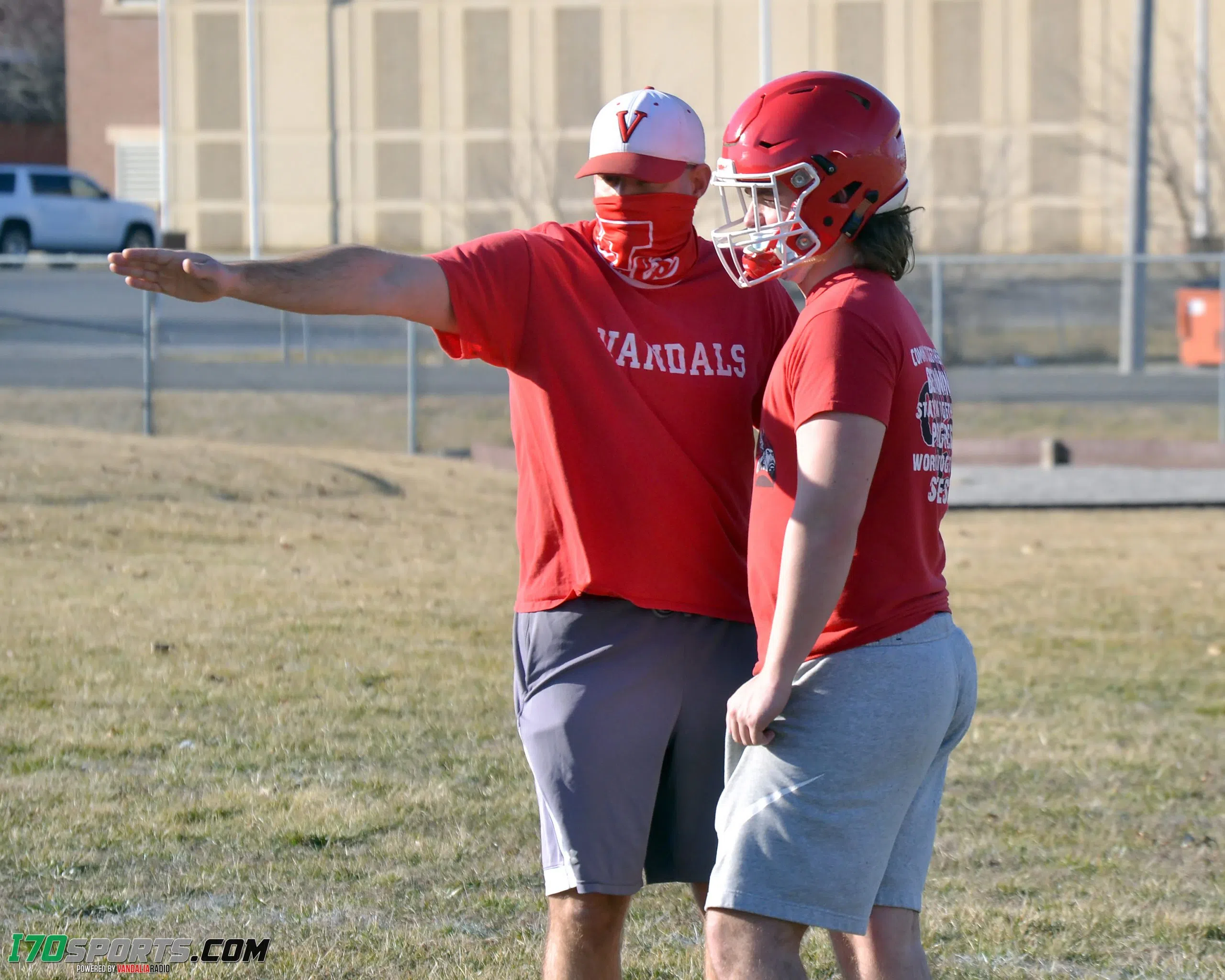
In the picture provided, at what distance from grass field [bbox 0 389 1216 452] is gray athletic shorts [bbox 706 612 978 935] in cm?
1591

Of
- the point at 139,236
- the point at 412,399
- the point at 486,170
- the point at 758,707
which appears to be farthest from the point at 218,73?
the point at 758,707

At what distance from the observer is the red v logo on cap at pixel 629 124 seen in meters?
3.31

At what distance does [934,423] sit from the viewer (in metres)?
2.83

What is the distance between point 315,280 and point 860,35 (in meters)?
37.9

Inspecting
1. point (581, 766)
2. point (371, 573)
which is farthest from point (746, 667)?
point (371, 573)

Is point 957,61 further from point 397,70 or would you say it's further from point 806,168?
point 806,168

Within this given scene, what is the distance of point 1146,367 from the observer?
946 inches

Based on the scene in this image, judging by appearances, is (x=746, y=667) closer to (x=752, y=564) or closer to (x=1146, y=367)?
(x=752, y=564)

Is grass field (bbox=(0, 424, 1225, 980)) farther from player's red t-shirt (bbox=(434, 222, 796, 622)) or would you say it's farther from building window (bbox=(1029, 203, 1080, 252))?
building window (bbox=(1029, 203, 1080, 252))

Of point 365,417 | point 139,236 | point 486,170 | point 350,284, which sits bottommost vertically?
point 365,417

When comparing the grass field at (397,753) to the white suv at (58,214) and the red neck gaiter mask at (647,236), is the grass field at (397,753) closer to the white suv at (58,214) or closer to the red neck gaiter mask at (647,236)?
the red neck gaiter mask at (647,236)

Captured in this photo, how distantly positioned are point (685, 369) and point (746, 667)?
25.0 inches

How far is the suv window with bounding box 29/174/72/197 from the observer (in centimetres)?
3319

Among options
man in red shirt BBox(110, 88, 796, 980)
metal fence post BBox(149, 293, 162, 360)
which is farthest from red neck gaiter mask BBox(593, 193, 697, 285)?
metal fence post BBox(149, 293, 162, 360)
